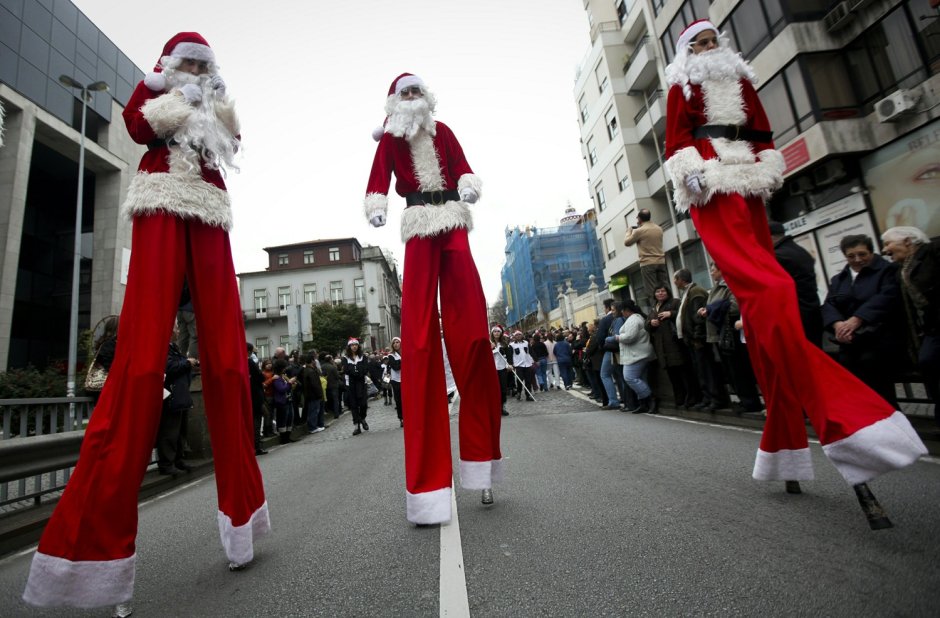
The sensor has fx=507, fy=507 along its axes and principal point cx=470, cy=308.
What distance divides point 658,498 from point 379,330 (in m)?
53.3

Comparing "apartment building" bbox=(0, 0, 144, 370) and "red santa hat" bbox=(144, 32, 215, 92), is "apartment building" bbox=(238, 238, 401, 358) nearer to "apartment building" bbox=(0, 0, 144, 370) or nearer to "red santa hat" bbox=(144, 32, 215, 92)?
"apartment building" bbox=(0, 0, 144, 370)

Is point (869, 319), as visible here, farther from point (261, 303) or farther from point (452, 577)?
point (261, 303)

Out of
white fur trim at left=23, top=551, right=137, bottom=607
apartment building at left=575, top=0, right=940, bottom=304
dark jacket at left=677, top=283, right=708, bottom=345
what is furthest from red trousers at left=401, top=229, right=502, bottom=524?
apartment building at left=575, top=0, right=940, bottom=304

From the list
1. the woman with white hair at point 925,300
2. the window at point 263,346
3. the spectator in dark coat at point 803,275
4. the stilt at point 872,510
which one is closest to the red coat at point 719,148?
the spectator in dark coat at point 803,275

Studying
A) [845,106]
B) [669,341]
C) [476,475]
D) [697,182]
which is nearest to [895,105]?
[845,106]

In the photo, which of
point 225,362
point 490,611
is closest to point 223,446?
point 225,362

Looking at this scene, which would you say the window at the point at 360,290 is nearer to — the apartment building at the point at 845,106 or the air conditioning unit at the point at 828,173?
the apartment building at the point at 845,106

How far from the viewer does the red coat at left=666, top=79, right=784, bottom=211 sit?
2570 mm

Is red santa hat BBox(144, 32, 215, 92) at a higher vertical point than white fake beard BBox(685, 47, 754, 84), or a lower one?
higher

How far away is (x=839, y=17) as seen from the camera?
13.6m

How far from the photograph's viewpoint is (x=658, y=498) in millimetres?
2744

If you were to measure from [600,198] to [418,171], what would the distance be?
29.4 m

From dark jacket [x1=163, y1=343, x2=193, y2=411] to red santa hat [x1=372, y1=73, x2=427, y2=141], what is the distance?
383 cm

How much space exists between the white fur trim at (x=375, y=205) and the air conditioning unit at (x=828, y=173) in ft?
49.6
